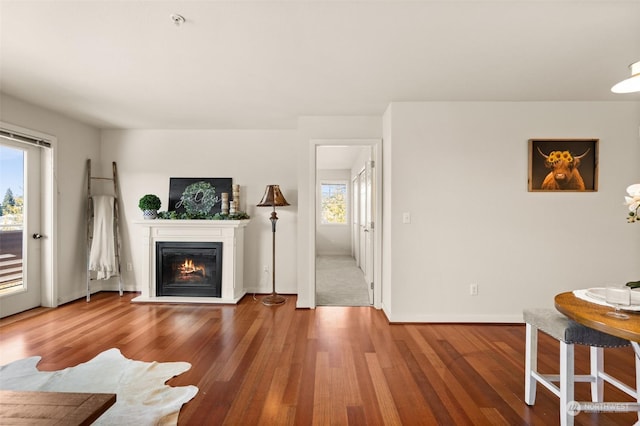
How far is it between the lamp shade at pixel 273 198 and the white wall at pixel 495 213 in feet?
5.01

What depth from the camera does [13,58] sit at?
2557 millimetres

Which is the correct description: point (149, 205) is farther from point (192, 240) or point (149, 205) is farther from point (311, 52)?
point (311, 52)

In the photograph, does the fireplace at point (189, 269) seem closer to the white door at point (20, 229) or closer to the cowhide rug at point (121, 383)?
the white door at point (20, 229)

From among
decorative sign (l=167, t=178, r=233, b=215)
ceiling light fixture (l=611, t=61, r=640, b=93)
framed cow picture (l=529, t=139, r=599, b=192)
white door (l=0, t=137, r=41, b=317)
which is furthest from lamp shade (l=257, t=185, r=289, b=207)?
ceiling light fixture (l=611, t=61, r=640, b=93)

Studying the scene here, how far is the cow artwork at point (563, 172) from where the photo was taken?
351 cm

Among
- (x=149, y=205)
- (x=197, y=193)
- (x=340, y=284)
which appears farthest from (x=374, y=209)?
(x=149, y=205)

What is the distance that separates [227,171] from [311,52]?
2.75 meters

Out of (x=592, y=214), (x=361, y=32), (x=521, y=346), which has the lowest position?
(x=521, y=346)

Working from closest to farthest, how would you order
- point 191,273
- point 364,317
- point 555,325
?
point 555,325 → point 364,317 → point 191,273

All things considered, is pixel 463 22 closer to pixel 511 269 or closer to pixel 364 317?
pixel 511 269

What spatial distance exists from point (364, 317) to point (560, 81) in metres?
3.08

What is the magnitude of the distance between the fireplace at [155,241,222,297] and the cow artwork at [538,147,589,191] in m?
4.03

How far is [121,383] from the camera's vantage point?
2268 mm

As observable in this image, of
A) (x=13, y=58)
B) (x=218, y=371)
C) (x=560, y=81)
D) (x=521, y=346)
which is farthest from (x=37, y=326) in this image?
(x=560, y=81)
